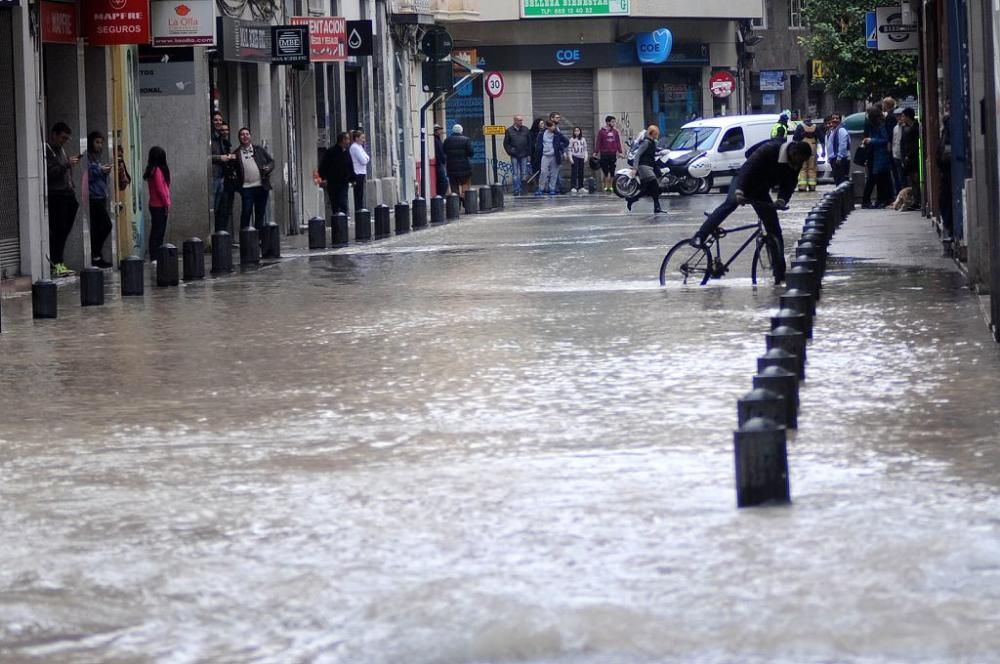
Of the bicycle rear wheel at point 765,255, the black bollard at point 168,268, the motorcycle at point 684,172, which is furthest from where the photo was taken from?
the motorcycle at point 684,172

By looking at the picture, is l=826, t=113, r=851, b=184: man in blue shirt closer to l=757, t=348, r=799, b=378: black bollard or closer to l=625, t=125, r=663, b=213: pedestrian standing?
l=625, t=125, r=663, b=213: pedestrian standing

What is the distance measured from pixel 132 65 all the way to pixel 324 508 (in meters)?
20.4

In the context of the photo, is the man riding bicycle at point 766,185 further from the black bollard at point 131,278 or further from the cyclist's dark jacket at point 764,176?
the black bollard at point 131,278

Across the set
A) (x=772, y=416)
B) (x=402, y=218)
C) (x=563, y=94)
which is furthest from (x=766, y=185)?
(x=563, y=94)

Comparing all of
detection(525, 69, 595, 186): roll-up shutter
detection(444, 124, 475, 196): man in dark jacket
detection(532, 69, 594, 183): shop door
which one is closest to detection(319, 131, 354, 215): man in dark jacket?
detection(444, 124, 475, 196): man in dark jacket

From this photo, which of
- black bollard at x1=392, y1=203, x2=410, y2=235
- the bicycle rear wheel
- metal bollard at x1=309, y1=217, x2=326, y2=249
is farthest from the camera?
black bollard at x1=392, y1=203, x2=410, y2=235

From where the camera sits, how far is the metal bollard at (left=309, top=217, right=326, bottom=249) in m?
28.6

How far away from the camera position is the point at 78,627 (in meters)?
6.13

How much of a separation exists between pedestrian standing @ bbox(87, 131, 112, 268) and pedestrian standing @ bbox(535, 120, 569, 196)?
24937mm

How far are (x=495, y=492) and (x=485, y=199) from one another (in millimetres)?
33321

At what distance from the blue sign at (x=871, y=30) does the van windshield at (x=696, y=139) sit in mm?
13355

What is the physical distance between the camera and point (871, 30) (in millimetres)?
32469

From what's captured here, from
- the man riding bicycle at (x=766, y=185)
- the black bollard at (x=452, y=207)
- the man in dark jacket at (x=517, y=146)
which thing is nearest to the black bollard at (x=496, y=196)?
the black bollard at (x=452, y=207)

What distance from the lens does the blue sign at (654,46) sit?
2375 inches
